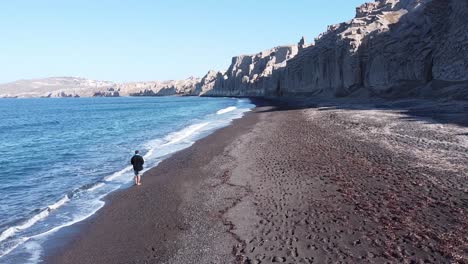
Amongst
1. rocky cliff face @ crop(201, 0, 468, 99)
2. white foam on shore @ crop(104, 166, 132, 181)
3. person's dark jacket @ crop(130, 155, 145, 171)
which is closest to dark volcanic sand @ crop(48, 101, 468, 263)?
person's dark jacket @ crop(130, 155, 145, 171)

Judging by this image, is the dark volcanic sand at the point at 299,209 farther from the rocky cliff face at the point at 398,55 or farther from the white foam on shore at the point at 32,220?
the rocky cliff face at the point at 398,55

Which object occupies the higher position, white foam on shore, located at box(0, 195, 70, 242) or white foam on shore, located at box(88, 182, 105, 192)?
white foam on shore, located at box(0, 195, 70, 242)

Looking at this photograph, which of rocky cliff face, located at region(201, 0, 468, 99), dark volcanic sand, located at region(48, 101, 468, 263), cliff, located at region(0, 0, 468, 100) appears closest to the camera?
dark volcanic sand, located at region(48, 101, 468, 263)

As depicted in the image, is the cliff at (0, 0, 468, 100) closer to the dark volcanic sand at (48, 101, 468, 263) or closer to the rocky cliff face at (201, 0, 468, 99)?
the rocky cliff face at (201, 0, 468, 99)

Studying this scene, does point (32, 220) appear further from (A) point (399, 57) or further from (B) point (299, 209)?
(A) point (399, 57)

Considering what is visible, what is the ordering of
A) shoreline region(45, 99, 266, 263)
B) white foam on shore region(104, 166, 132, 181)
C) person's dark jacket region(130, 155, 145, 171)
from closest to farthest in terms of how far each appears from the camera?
shoreline region(45, 99, 266, 263), person's dark jacket region(130, 155, 145, 171), white foam on shore region(104, 166, 132, 181)

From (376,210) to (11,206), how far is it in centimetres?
1456

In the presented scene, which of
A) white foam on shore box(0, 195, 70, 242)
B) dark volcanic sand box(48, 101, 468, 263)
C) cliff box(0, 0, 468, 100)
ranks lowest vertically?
white foam on shore box(0, 195, 70, 242)

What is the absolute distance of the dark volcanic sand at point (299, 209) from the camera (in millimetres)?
10125

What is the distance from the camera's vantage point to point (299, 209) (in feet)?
43.8

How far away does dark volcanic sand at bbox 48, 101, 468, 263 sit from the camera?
399 inches

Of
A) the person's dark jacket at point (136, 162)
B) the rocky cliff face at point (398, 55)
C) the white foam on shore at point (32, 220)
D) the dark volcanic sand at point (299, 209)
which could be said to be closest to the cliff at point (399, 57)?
the rocky cliff face at point (398, 55)

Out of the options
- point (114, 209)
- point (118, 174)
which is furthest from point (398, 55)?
point (114, 209)

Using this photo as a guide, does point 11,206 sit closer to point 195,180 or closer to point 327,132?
point 195,180
